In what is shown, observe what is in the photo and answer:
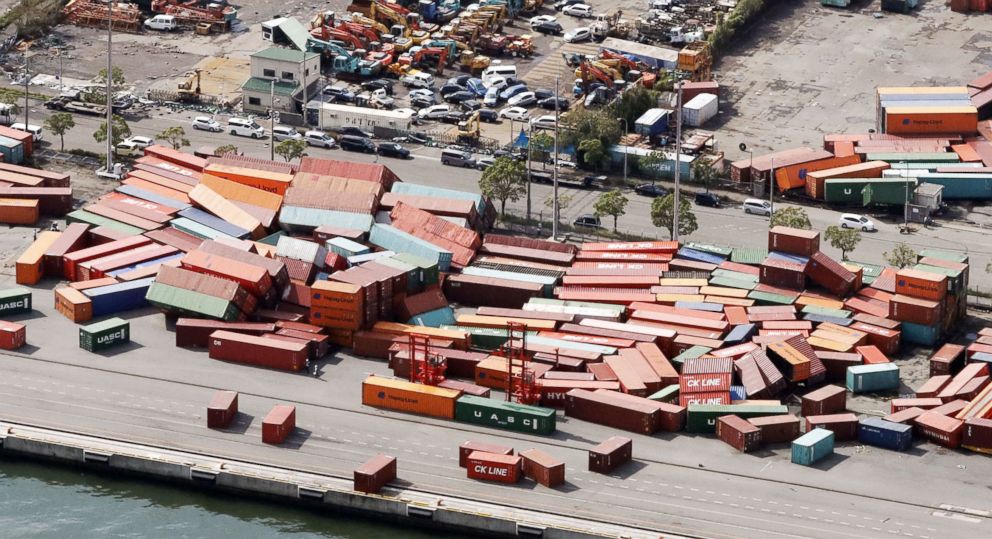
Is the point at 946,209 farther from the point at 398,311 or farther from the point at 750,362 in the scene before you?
the point at 398,311

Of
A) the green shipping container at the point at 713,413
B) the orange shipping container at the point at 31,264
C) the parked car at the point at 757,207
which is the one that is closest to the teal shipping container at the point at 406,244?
the orange shipping container at the point at 31,264

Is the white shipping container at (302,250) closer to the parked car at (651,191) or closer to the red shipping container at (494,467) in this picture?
the red shipping container at (494,467)

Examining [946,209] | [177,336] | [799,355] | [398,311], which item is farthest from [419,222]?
[946,209]

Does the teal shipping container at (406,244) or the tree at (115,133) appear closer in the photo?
the teal shipping container at (406,244)

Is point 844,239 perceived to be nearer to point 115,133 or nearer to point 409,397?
point 409,397

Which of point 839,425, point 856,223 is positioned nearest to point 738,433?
point 839,425

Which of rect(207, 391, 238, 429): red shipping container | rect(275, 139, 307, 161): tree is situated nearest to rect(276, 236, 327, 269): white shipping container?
rect(275, 139, 307, 161): tree
